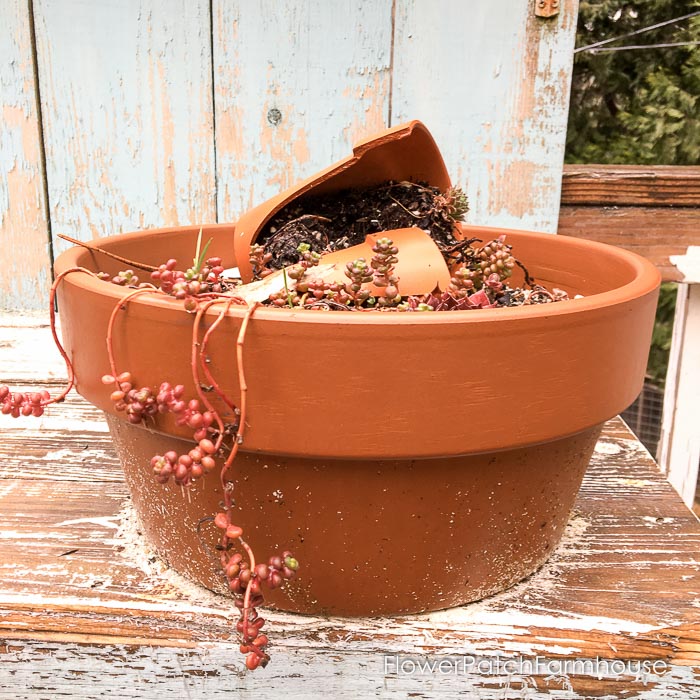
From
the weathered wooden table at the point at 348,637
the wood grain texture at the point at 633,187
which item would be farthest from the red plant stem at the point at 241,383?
Result: the wood grain texture at the point at 633,187

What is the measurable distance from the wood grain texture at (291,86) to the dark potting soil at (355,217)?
1.43ft

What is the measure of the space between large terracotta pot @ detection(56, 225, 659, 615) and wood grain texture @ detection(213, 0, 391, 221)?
599 mm

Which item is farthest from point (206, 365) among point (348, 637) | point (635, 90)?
point (635, 90)

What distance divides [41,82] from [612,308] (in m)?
1.01

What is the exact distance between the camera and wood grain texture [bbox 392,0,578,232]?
1.11m

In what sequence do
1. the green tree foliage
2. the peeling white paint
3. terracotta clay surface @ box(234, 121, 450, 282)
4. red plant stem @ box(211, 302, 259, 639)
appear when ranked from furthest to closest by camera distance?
the green tree foliage < the peeling white paint < terracotta clay surface @ box(234, 121, 450, 282) < red plant stem @ box(211, 302, 259, 639)

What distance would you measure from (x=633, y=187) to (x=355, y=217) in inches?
24.9

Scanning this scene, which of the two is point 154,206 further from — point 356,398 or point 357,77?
point 356,398

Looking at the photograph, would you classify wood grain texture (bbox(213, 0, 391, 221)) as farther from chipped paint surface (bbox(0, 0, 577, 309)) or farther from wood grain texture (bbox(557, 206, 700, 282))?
wood grain texture (bbox(557, 206, 700, 282))

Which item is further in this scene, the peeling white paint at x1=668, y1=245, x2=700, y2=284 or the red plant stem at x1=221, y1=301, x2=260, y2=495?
the peeling white paint at x1=668, y1=245, x2=700, y2=284

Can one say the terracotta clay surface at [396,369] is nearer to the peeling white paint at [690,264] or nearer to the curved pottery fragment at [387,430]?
the curved pottery fragment at [387,430]

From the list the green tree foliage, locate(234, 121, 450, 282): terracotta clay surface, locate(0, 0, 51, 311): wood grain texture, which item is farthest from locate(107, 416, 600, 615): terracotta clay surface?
the green tree foliage

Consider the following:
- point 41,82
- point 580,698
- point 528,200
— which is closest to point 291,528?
point 580,698

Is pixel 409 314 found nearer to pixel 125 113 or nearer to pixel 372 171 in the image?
pixel 372 171
